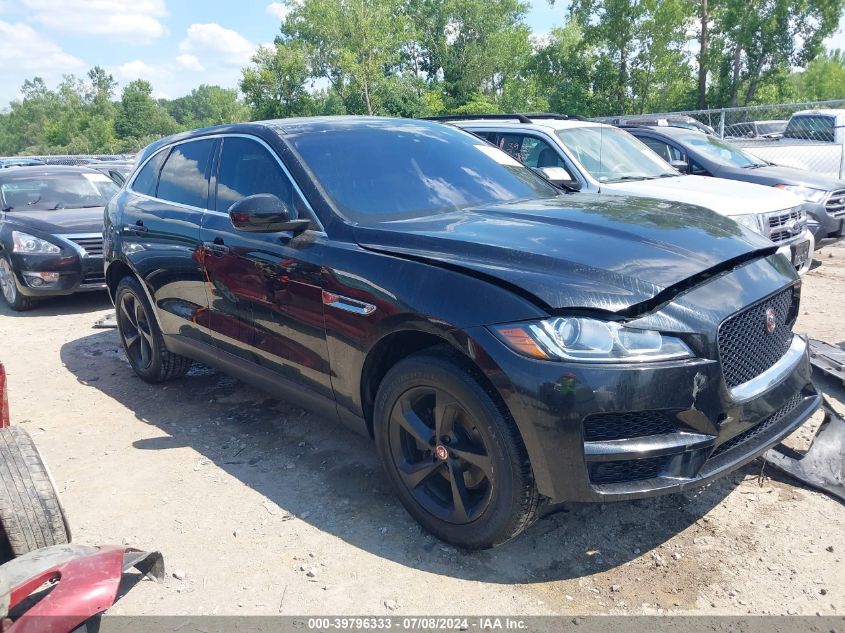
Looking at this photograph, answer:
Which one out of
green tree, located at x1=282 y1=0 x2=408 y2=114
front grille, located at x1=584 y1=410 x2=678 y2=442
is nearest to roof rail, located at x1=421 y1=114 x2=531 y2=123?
front grille, located at x1=584 y1=410 x2=678 y2=442

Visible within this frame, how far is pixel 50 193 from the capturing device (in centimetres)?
901

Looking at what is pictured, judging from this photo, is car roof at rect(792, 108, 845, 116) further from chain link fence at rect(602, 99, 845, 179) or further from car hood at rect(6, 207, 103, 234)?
car hood at rect(6, 207, 103, 234)

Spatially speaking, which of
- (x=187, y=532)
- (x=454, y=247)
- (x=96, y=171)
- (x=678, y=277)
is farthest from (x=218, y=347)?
(x=96, y=171)

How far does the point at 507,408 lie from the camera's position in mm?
2586

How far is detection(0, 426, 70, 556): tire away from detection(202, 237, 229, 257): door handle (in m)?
1.55

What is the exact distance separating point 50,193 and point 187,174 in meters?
5.51

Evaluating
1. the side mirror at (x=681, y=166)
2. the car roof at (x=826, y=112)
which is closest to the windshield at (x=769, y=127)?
the car roof at (x=826, y=112)

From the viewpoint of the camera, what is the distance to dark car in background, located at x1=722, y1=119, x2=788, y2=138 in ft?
57.3

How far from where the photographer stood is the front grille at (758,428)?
2643 mm

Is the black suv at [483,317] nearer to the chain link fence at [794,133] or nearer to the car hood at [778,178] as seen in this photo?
the car hood at [778,178]

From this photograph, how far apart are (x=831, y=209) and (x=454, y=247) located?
732cm

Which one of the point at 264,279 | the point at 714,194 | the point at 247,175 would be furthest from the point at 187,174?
the point at 714,194

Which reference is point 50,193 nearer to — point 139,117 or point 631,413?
point 631,413

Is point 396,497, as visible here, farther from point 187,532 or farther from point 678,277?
point 678,277
